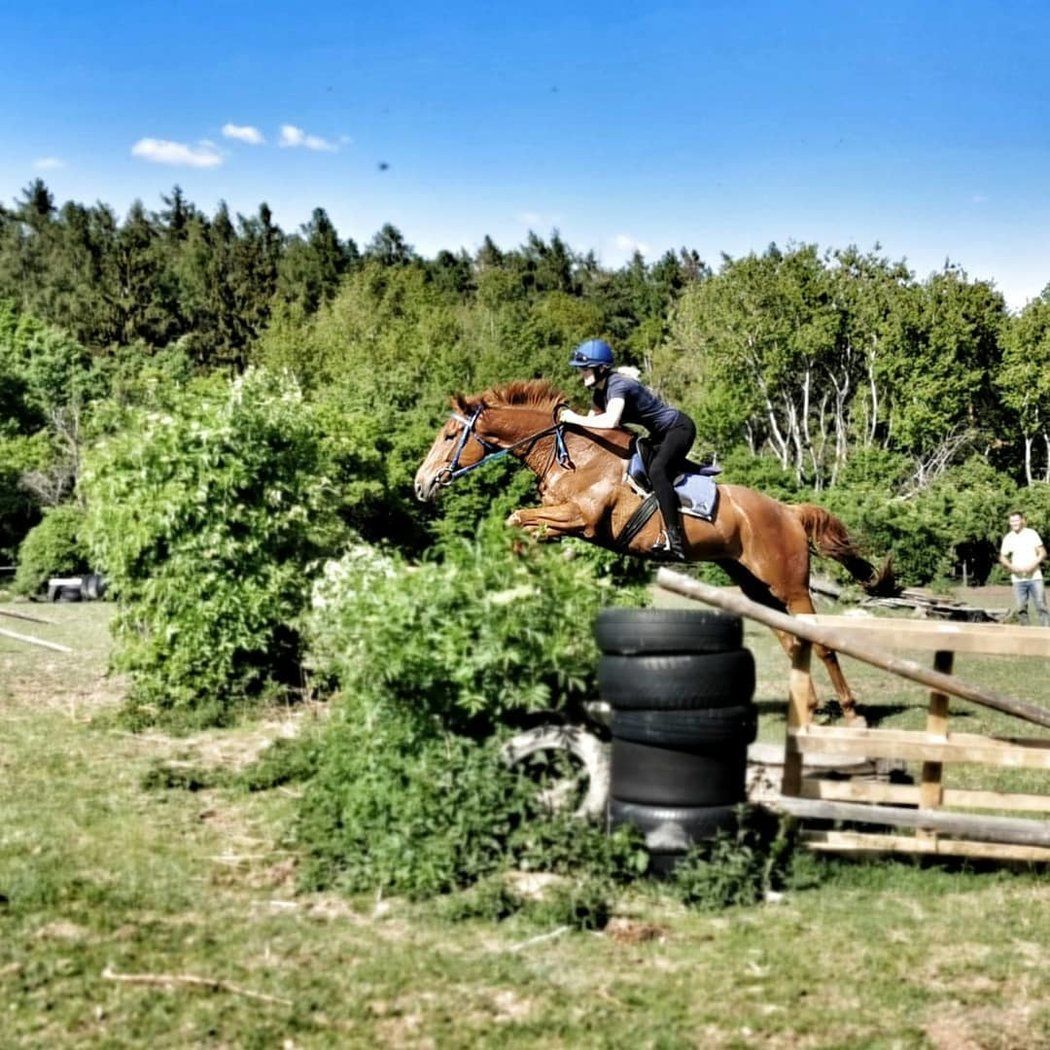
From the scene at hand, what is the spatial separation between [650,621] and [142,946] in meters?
2.73

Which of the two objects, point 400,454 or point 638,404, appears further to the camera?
point 400,454

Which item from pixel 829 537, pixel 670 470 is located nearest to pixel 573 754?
pixel 670 470

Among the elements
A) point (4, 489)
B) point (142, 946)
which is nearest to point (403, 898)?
point (142, 946)

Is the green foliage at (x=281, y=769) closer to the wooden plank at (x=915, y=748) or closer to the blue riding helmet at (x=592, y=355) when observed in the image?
the wooden plank at (x=915, y=748)

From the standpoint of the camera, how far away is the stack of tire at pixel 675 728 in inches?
223

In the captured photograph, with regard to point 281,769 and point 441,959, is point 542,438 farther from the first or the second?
point 441,959

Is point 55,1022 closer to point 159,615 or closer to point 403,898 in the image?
point 403,898

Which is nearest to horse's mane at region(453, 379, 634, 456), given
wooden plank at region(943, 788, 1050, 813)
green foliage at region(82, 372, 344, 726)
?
green foliage at region(82, 372, 344, 726)

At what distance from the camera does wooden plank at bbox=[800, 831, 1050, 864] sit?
251 inches

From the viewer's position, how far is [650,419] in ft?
33.6

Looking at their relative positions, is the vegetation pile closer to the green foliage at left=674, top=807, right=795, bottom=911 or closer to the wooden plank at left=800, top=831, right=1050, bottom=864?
the green foliage at left=674, top=807, right=795, bottom=911

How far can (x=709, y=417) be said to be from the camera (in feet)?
151

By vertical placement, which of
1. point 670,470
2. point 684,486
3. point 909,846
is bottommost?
point 909,846

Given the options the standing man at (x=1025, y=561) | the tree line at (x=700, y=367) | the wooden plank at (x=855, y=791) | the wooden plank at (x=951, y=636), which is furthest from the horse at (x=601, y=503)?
the tree line at (x=700, y=367)
